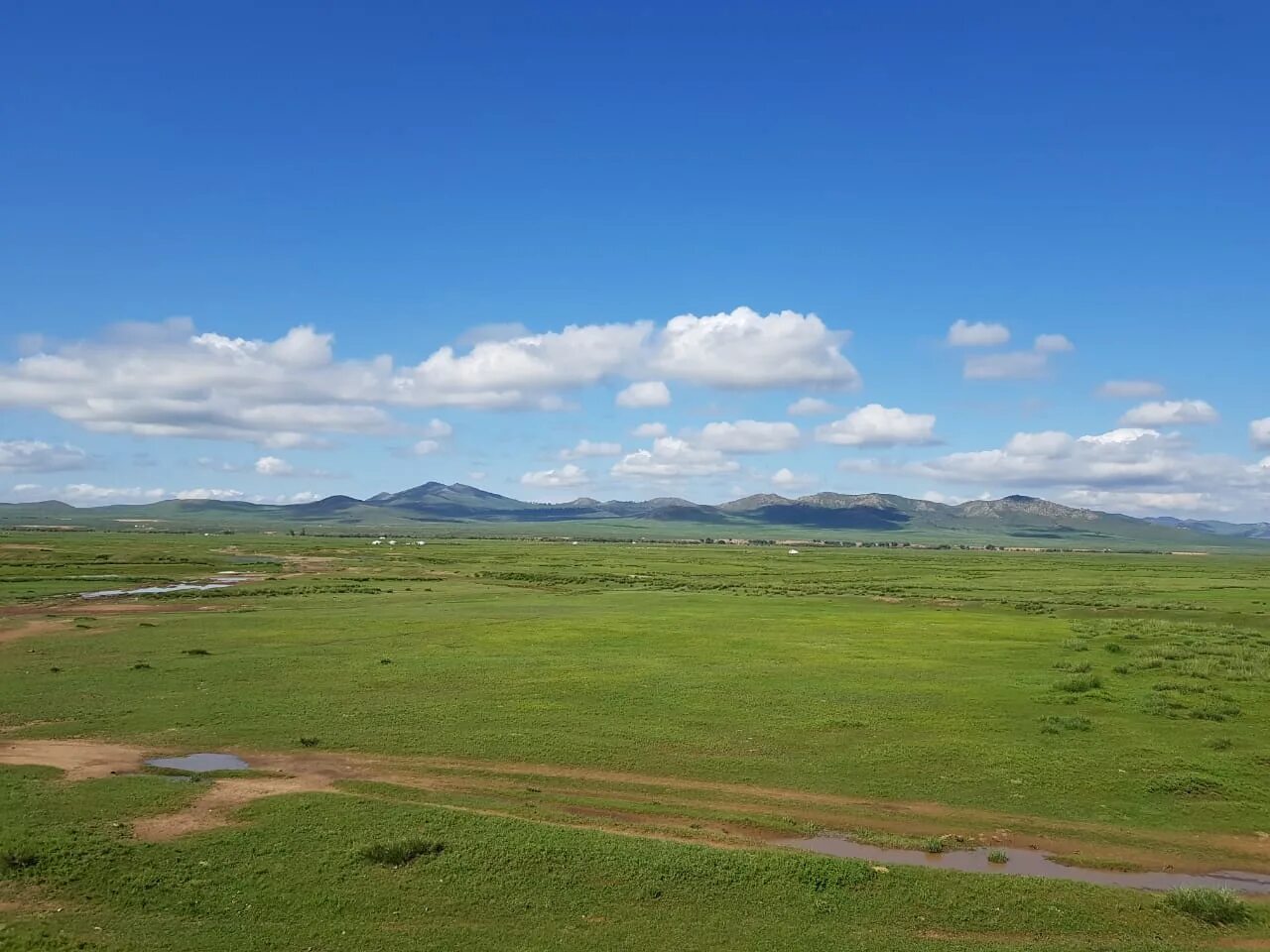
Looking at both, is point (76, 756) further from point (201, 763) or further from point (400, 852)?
point (400, 852)

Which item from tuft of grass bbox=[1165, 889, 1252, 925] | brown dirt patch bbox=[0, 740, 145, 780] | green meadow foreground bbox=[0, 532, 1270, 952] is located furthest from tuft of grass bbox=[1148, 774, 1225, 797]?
brown dirt patch bbox=[0, 740, 145, 780]

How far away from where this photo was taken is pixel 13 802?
21.5 m

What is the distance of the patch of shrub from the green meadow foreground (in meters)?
0.23

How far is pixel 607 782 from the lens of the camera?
2508cm

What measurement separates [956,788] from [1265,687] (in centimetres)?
2423

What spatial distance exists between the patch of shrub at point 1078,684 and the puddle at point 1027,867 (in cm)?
1884

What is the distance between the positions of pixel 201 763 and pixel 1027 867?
80.0ft

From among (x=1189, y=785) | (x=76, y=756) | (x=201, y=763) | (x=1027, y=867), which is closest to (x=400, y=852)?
(x=201, y=763)

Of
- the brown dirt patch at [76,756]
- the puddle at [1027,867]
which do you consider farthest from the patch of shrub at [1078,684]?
the brown dirt patch at [76,756]

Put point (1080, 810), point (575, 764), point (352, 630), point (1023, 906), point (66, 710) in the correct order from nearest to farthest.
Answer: point (1023, 906), point (1080, 810), point (575, 764), point (66, 710), point (352, 630)

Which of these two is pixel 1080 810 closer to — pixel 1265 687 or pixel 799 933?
pixel 799 933

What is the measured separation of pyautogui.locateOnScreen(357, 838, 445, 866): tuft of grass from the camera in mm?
18688

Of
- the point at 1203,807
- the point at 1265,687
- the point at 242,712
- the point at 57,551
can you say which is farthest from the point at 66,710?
the point at 57,551

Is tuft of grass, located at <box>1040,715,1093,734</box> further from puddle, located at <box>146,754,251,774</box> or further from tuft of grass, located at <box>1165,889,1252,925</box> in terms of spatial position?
puddle, located at <box>146,754,251,774</box>
